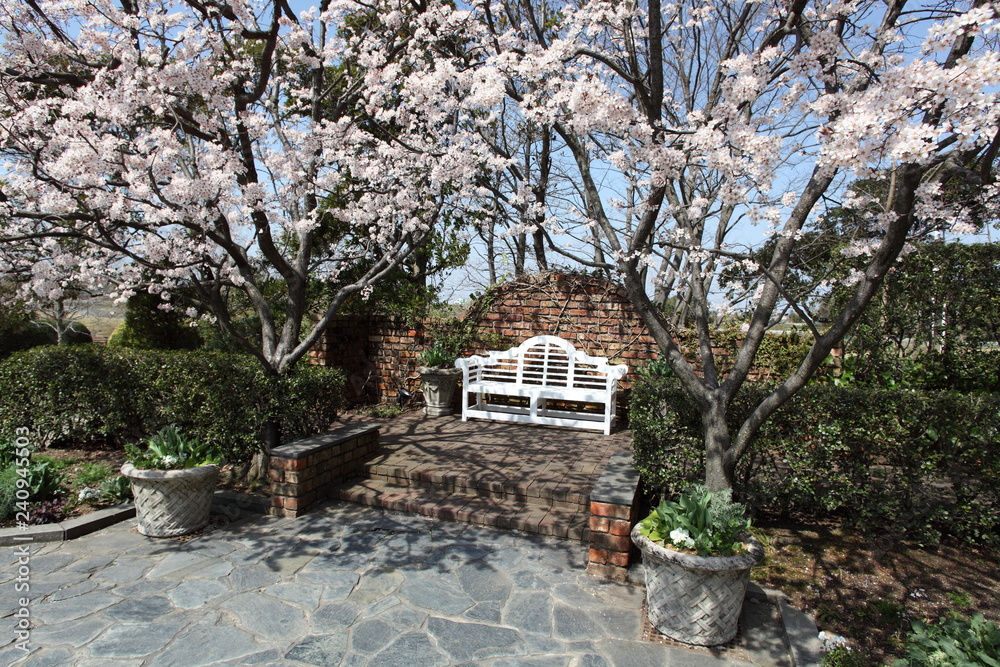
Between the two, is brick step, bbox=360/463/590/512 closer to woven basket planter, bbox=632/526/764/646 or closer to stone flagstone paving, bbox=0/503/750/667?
stone flagstone paving, bbox=0/503/750/667

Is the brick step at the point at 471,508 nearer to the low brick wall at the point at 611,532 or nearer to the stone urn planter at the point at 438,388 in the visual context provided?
the low brick wall at the point at 611,532

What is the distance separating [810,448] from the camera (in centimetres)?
370

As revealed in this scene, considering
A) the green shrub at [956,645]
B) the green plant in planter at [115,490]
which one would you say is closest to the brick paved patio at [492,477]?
the green plant in planter at [115,490]

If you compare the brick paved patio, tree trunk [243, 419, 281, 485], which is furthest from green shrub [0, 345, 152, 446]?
the brick paved patio

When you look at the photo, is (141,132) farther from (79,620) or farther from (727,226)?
(727,226)

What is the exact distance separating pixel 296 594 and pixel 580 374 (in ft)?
14.7

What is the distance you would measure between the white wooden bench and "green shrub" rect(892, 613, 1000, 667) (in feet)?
13.4

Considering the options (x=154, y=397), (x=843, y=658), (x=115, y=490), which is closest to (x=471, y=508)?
(x=843, y=658)

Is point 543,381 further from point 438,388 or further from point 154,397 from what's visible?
point 154,397

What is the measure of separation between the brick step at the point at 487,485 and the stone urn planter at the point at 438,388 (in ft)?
7.69

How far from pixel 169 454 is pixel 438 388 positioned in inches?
140

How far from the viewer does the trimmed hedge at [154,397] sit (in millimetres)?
4793

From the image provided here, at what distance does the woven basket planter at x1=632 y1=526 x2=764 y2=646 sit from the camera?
8.86ft

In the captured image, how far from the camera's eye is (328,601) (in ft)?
10.0
